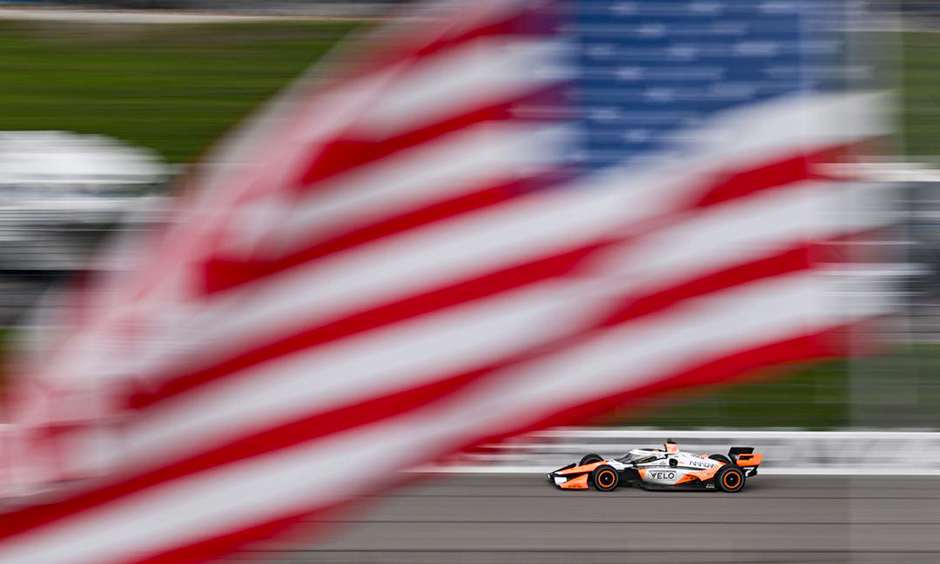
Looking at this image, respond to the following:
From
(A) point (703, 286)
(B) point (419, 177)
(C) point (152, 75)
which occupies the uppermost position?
(C) point (152, 75)

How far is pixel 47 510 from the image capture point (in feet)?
3.76

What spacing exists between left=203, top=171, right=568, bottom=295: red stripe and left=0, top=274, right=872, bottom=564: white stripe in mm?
155

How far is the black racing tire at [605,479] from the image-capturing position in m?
5.79

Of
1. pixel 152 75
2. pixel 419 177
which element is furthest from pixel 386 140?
pixel 152 75

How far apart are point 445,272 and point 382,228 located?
0.22ft

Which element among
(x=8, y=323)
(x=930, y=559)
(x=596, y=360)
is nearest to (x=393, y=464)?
(x=596, y=360)

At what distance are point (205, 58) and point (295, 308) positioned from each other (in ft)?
39.9

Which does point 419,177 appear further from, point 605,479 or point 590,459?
point 590,459

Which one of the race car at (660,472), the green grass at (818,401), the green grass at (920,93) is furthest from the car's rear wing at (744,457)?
the green grass at (920,93)

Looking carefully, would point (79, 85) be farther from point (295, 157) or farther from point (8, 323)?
point (295, 157)

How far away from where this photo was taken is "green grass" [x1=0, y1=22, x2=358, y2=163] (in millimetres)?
11883

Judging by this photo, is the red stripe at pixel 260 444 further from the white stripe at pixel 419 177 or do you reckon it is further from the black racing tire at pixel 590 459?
the black racing tire at pixel 590 459

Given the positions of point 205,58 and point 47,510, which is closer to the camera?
point 47,510

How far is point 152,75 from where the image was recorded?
497 inches
